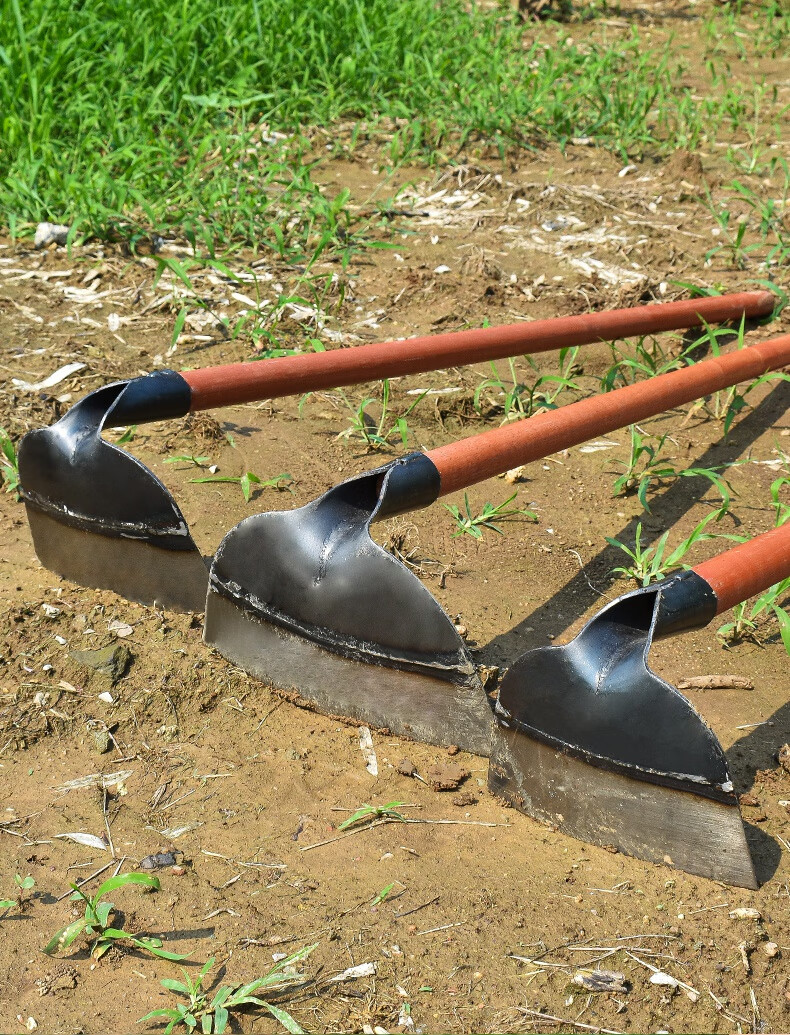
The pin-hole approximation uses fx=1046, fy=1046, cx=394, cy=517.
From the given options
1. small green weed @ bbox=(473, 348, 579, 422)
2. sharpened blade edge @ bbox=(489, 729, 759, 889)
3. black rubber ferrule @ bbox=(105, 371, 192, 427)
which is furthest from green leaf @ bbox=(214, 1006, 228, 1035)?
small green weed @ bbox=(473, 348, 579, 422)

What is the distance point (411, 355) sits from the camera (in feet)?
9.11

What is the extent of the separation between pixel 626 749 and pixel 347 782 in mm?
602

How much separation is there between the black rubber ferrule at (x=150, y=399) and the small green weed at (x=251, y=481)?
645 millimetres

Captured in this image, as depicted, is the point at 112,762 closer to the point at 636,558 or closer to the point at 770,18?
the point at 636,558

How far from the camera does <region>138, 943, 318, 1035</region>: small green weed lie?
1622mm

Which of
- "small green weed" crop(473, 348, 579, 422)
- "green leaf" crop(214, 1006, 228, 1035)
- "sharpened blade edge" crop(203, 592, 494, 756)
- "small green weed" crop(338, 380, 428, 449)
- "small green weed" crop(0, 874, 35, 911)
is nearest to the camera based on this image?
"green leaf" crop(214, 1006, 228, 1035)

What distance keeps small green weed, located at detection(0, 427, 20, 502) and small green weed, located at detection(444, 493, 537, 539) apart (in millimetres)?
1266

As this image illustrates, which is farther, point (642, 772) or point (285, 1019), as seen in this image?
point (642, 772)

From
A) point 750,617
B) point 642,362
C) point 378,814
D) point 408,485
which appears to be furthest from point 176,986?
point 642,362

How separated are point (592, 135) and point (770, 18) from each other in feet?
8.66

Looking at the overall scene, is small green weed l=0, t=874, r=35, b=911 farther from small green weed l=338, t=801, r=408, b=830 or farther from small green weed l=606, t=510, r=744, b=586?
small green weed l=606, t=510, r=744, b=586

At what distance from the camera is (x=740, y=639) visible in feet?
8.54

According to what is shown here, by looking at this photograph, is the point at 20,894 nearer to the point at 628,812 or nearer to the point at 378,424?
the point at 628,812

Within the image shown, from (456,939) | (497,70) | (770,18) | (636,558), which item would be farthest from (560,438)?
(770,18)
